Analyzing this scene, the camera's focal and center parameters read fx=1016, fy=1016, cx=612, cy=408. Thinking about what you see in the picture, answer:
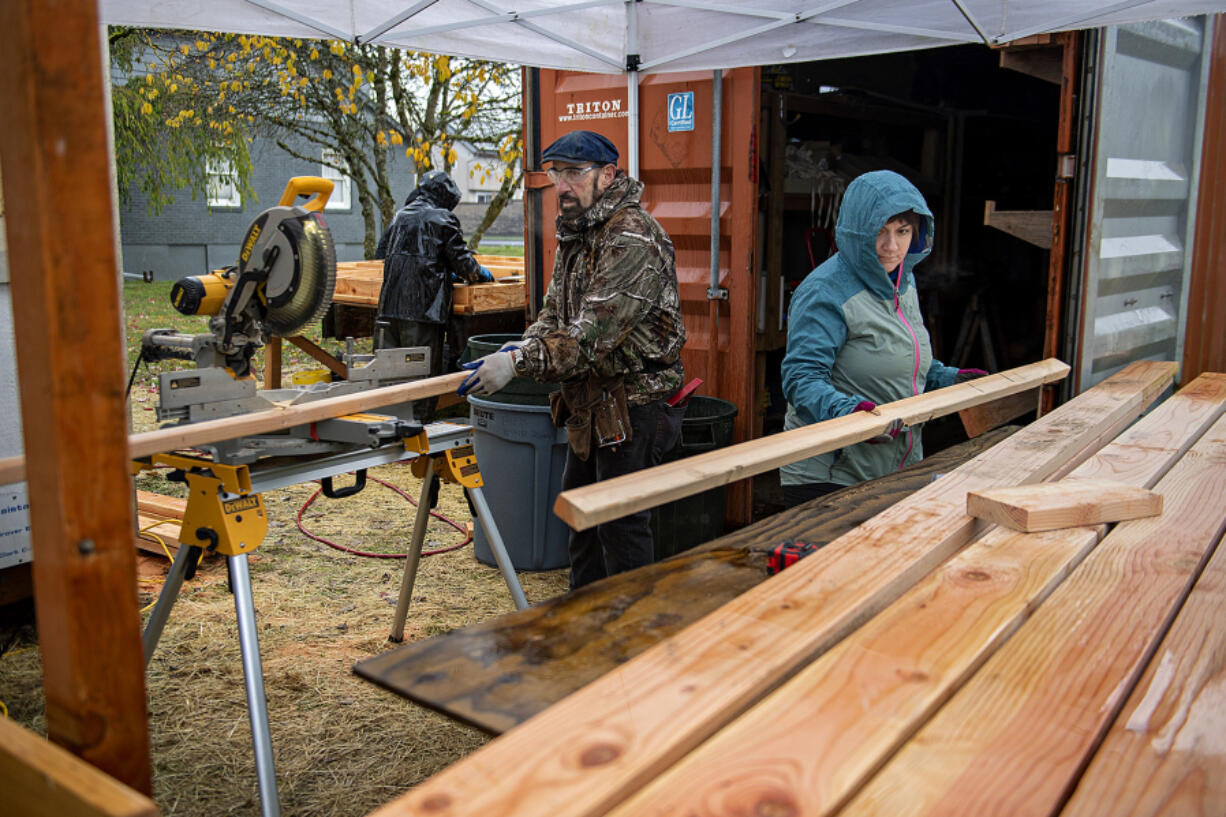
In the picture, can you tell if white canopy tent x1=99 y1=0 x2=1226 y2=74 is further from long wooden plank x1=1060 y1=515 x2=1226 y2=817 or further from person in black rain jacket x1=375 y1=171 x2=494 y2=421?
long wooden plank x1=1060 y1=515 x2=1226 y2=817

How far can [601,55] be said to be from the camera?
5102 mm

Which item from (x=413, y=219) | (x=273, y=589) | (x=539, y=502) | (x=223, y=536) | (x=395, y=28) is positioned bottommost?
(x=273, y=589)

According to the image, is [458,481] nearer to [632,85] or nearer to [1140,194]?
[632,85]

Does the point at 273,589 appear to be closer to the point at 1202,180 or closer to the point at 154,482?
the point at 154,482

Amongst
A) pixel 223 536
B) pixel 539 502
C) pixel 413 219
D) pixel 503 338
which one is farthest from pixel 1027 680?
pixel 413 219

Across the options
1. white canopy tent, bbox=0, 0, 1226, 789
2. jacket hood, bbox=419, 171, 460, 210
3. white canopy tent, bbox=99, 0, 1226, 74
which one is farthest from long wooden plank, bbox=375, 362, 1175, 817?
jacket hood, bbox=419, 171, 460, 210

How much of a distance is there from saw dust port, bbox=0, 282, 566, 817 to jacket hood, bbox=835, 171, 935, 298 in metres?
2.08

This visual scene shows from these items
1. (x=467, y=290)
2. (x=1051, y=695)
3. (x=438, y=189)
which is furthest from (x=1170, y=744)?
(x=438, y=189)

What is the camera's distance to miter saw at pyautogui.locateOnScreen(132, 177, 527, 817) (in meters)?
2.81

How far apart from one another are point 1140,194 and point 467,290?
442 centimetres

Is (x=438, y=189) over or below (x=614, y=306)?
over

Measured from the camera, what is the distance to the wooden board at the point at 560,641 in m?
1.38

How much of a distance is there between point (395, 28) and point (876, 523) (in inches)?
151

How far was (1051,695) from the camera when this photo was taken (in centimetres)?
125
